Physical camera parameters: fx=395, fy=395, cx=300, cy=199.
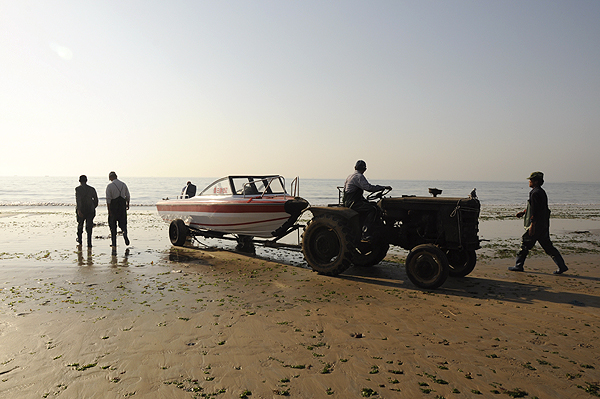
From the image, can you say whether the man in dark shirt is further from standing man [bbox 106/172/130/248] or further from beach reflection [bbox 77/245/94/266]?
beach reflection [bbox 77/245/94/266]

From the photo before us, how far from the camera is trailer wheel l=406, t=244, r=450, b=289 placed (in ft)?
20.0

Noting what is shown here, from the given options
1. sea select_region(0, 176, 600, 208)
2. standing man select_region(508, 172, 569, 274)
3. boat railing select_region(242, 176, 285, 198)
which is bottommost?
sea select_region(0, 176, 600, 208)

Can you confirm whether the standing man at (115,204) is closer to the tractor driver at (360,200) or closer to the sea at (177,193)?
the tractor driver at (360,200)

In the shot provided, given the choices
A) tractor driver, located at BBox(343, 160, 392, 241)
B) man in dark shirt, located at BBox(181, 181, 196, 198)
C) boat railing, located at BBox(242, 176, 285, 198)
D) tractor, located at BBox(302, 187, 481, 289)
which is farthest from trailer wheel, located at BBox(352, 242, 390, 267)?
man in dark shirt, located at BBox(181, 181, 196, 198)

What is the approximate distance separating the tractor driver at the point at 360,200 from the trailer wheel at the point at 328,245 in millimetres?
362

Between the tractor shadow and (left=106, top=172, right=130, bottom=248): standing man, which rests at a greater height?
(left=106, top=172, right=130, bottom=248): standing man

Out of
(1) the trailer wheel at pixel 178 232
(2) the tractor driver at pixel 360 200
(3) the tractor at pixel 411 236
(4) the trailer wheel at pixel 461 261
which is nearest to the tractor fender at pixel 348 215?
(3) the tractor at pixel 411 236

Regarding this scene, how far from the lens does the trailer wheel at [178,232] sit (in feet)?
33.8

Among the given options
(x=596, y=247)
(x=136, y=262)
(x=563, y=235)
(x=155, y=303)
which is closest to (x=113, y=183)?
(x=136, y=262)

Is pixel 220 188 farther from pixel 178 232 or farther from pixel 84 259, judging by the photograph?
pixel 84 259

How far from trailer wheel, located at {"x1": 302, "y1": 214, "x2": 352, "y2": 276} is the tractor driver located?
36 cm

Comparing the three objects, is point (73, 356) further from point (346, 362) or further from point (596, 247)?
point (596, 247)

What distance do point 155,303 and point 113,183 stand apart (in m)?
5.60

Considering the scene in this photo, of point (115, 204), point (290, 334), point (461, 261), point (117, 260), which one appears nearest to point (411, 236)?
point (461, 261)
